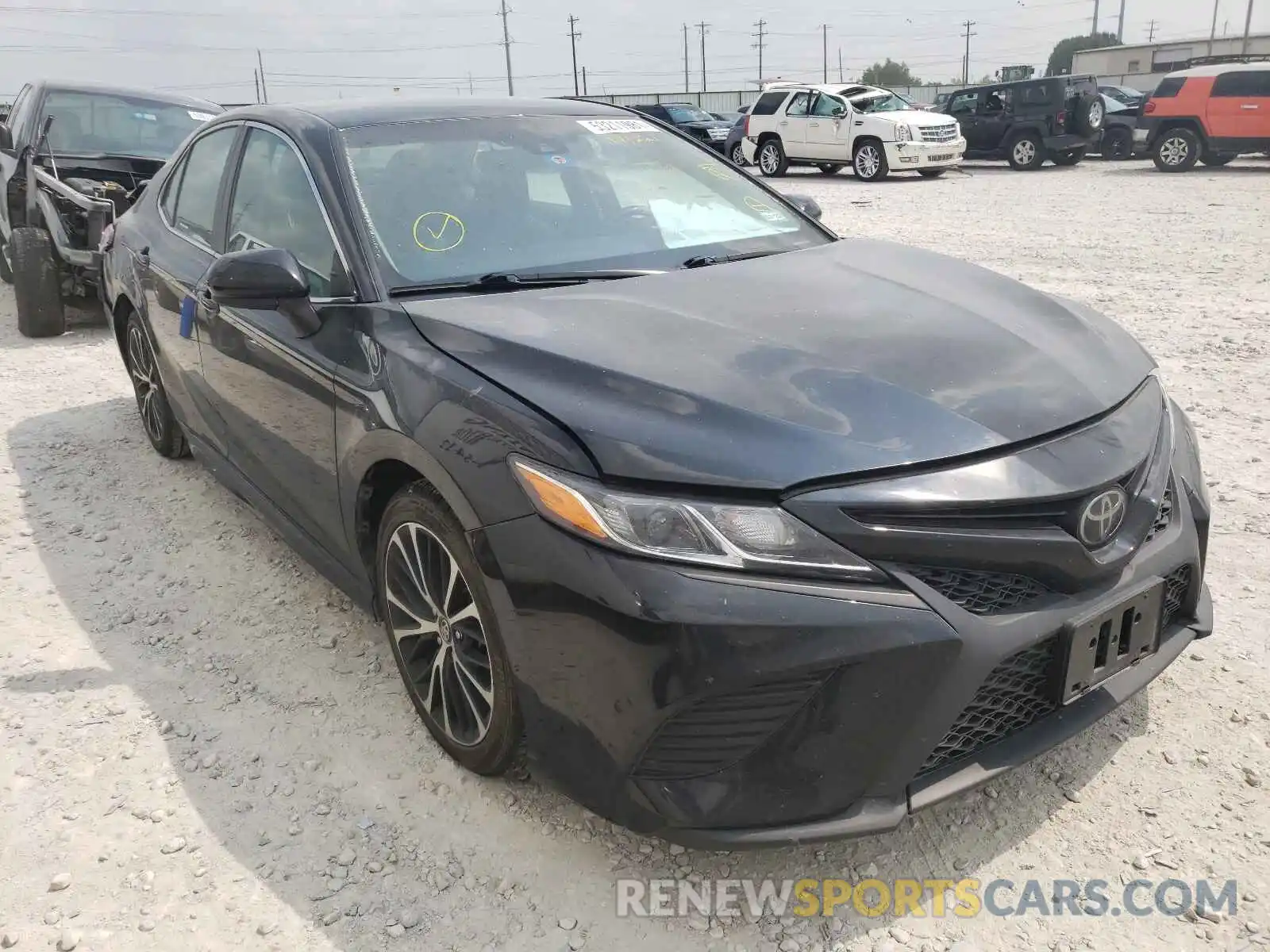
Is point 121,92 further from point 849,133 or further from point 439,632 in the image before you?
point 849,133

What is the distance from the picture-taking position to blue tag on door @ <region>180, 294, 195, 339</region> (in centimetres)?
370

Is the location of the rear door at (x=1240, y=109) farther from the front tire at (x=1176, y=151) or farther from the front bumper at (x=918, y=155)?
the front bumper at (x=918, y=155)

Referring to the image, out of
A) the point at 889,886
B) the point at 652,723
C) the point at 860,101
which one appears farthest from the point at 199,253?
the point at 860,101

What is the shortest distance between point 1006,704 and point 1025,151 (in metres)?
20.2

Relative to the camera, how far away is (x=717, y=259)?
3.07 metres

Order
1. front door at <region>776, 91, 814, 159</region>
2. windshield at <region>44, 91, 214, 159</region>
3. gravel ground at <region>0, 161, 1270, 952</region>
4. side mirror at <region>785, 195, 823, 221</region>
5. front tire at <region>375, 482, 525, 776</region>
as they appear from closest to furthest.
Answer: gravel ground at <region>0, 161, 1270, 952</region> < front tire at <region>375, 482, 525, 776</region> < side mirror at <region>785, 195, 823, 221</region> < windshield at <region>44, 91, 214, 159</region> < front door at <region>776, 91, 814, 159</region>

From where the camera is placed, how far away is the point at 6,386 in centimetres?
620

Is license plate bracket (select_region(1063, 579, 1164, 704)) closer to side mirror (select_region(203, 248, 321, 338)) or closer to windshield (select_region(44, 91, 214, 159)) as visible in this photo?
side mirror (select_region(203, 248, 321, 338))

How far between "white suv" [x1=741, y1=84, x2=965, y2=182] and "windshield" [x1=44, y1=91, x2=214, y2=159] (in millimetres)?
13185

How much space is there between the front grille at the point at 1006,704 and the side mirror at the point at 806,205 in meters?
2.21

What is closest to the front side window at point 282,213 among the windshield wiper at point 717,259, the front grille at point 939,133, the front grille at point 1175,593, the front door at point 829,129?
the windshield wiper at point 717,259

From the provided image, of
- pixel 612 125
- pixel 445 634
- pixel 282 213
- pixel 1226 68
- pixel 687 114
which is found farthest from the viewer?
pixel 687 114

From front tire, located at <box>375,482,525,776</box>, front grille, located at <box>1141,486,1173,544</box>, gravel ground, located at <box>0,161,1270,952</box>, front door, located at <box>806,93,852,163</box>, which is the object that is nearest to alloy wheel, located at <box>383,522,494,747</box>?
front tire, located at <box>375,482,525,776</box>

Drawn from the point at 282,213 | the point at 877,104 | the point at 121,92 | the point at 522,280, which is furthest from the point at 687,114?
the point at 522,280
